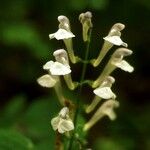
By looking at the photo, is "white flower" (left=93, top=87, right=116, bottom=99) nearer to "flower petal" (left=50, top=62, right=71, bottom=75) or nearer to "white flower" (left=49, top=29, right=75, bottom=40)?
"flower petal" (left=50, top=62, right=71, bottom=75)

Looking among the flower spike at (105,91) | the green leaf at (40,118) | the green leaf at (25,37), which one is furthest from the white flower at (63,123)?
the green leaf at (25,37)

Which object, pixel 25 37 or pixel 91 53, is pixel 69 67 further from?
pixel 91 53

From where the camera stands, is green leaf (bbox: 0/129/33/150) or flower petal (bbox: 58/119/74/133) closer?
flower petal (bbox: 58/119/74/133)

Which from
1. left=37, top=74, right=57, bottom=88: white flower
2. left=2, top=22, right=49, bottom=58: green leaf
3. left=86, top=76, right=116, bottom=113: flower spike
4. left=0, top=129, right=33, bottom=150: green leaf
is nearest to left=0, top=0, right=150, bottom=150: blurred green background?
left=2, top=22, right=49, bottom=58: green leaf

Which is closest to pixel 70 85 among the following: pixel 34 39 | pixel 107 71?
pixel 107 71

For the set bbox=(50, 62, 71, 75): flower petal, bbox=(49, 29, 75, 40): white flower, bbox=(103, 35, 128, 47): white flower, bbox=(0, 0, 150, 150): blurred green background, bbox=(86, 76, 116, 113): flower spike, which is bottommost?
bbox=(0, 0, 150, 150): blurred green background

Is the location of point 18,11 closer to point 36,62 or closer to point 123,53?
point 36,62
